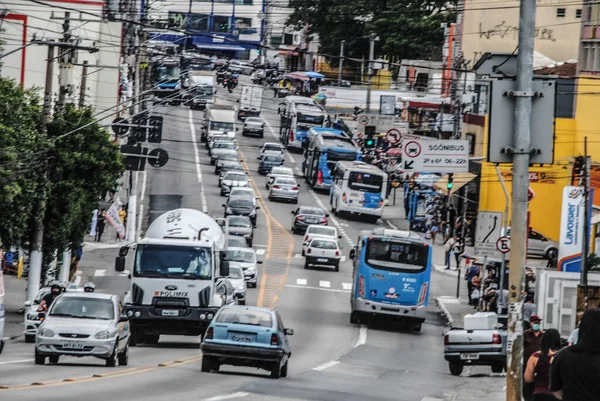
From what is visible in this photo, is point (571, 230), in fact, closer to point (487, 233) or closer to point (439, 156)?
point (487, 233)

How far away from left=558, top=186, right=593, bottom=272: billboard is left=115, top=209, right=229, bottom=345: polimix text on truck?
503 inches

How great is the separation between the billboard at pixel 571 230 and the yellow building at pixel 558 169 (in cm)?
1139

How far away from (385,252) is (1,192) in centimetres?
1296

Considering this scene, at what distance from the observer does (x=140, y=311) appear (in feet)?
111

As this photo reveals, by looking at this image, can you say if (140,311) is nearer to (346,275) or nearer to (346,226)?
(346,275)

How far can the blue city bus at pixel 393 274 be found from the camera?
1770 inches

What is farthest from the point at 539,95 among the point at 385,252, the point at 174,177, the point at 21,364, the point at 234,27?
the point at 234,27

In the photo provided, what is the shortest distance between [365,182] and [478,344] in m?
45.8

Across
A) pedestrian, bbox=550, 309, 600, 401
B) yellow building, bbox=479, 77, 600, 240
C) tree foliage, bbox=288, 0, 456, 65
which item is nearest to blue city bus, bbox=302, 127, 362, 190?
yellow building, bbox=479, 77, 600, 240

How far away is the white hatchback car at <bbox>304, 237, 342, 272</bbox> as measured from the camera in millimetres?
61750

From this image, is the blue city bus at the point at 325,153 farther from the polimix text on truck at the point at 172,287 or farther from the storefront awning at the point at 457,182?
the polimix text on truck at the point at 172,287

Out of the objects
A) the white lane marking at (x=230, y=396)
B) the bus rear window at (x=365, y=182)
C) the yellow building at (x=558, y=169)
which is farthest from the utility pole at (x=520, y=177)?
the bus rear window at (x=365, y=182)

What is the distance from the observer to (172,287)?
111 ft

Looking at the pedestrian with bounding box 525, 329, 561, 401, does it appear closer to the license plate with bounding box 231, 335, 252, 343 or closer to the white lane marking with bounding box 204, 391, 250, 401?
the white lane marking with bounding box 204, 391, 250, 401
